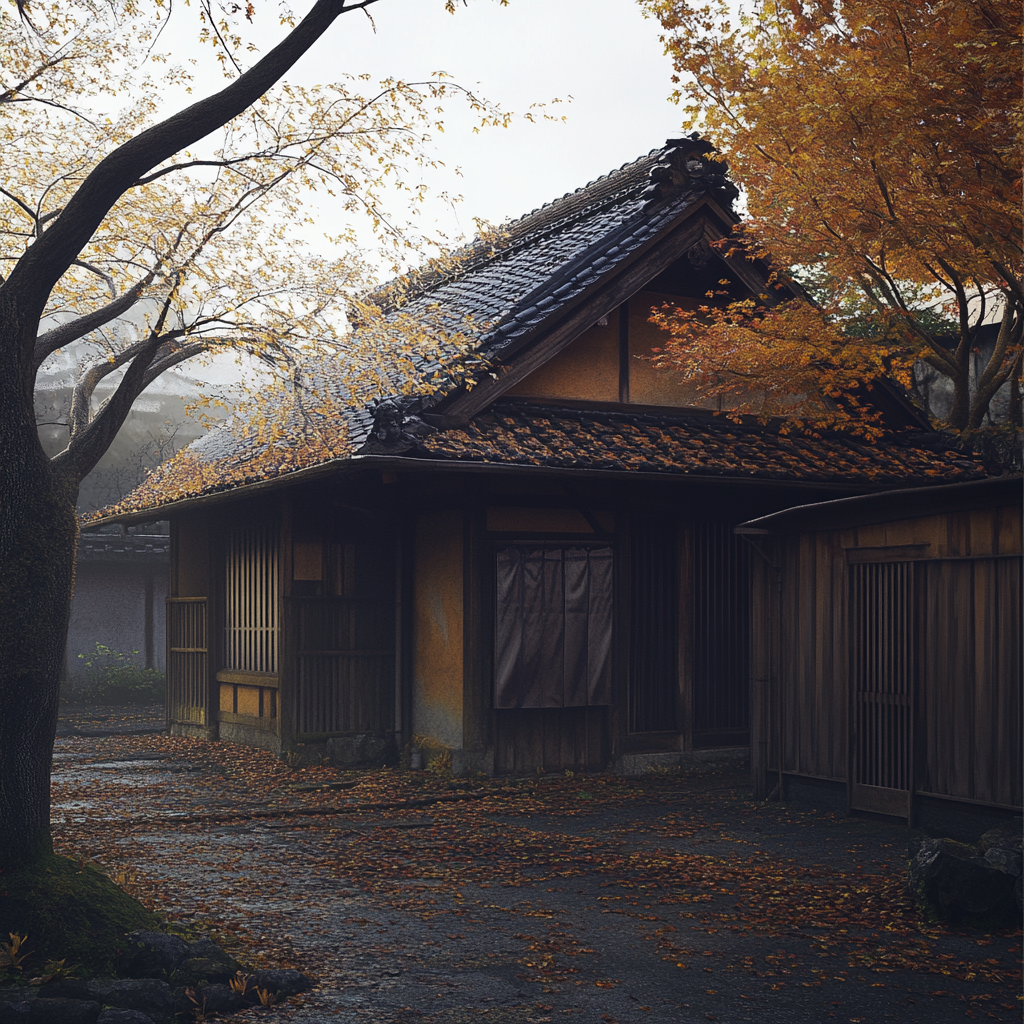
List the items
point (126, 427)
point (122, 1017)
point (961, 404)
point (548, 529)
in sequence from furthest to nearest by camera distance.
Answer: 1. point (126, 427)
2. point (961, 404)
3. point (548, 529)
4. point (122, 1017)

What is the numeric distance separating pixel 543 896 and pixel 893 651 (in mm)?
3870

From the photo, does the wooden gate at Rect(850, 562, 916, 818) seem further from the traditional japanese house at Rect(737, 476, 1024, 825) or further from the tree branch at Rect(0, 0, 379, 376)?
the tree branch at Rect(0, 0, 379, 376)

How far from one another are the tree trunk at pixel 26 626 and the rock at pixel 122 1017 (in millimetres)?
1517

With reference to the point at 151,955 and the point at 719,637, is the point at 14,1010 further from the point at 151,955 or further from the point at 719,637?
the point at 719,637

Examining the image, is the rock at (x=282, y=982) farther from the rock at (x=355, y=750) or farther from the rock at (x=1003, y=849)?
the rock at (x=355, y=750)

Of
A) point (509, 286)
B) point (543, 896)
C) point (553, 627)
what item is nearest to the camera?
point (543, 896)

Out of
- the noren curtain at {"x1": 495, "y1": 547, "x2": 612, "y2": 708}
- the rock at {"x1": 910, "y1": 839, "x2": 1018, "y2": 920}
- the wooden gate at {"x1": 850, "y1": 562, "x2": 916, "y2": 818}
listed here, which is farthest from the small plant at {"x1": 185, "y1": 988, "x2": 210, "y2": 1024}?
the noren curtain at {"x1": 495, "y1": 547, "x2": 612, "y2": 708}

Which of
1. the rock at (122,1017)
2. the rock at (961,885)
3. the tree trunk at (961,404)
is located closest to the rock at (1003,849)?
the rock at (961,885)

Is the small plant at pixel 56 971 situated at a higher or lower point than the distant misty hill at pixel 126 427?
lower

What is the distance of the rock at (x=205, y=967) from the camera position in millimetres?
5332

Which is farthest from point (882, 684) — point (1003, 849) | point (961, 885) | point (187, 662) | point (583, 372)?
point (187, 662)

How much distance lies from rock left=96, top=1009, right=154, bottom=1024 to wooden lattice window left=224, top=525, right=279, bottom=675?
29.9 feet

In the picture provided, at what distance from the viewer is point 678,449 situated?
12.9 m

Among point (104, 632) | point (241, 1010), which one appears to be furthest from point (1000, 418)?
point (241, 1010)
